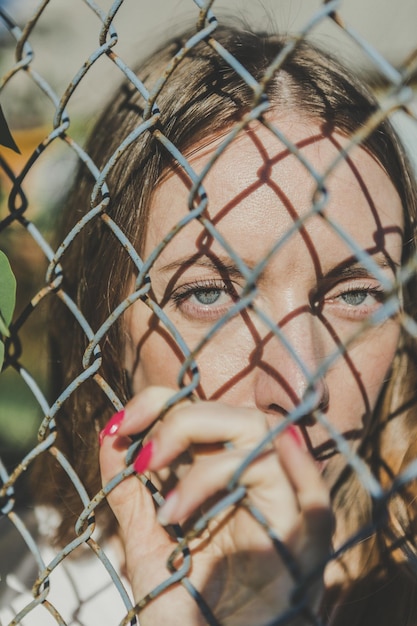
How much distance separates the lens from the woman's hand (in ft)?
2.37

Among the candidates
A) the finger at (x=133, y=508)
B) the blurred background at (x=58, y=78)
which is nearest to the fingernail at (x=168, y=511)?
the finger at (x=133, y=508)

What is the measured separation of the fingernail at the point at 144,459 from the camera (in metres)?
0.80

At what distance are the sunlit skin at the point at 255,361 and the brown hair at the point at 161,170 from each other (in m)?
0.06

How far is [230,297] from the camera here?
3.67ft

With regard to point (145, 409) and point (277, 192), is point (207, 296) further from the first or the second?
point (145, 409)

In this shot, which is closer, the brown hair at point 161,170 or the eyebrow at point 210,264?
the eyebrow at point 210,264

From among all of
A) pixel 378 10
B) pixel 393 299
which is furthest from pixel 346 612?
pixel 378 10

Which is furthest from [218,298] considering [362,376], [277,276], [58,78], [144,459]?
[58,78]

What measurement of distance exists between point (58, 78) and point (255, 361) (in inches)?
149

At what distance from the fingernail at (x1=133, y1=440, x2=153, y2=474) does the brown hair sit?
A: 33 cm

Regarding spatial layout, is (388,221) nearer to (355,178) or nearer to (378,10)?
(355,178)

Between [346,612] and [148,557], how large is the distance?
614 millimetres

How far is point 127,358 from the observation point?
1283 millimetres

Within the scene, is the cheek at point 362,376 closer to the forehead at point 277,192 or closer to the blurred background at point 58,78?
the forehead at point 277,192
